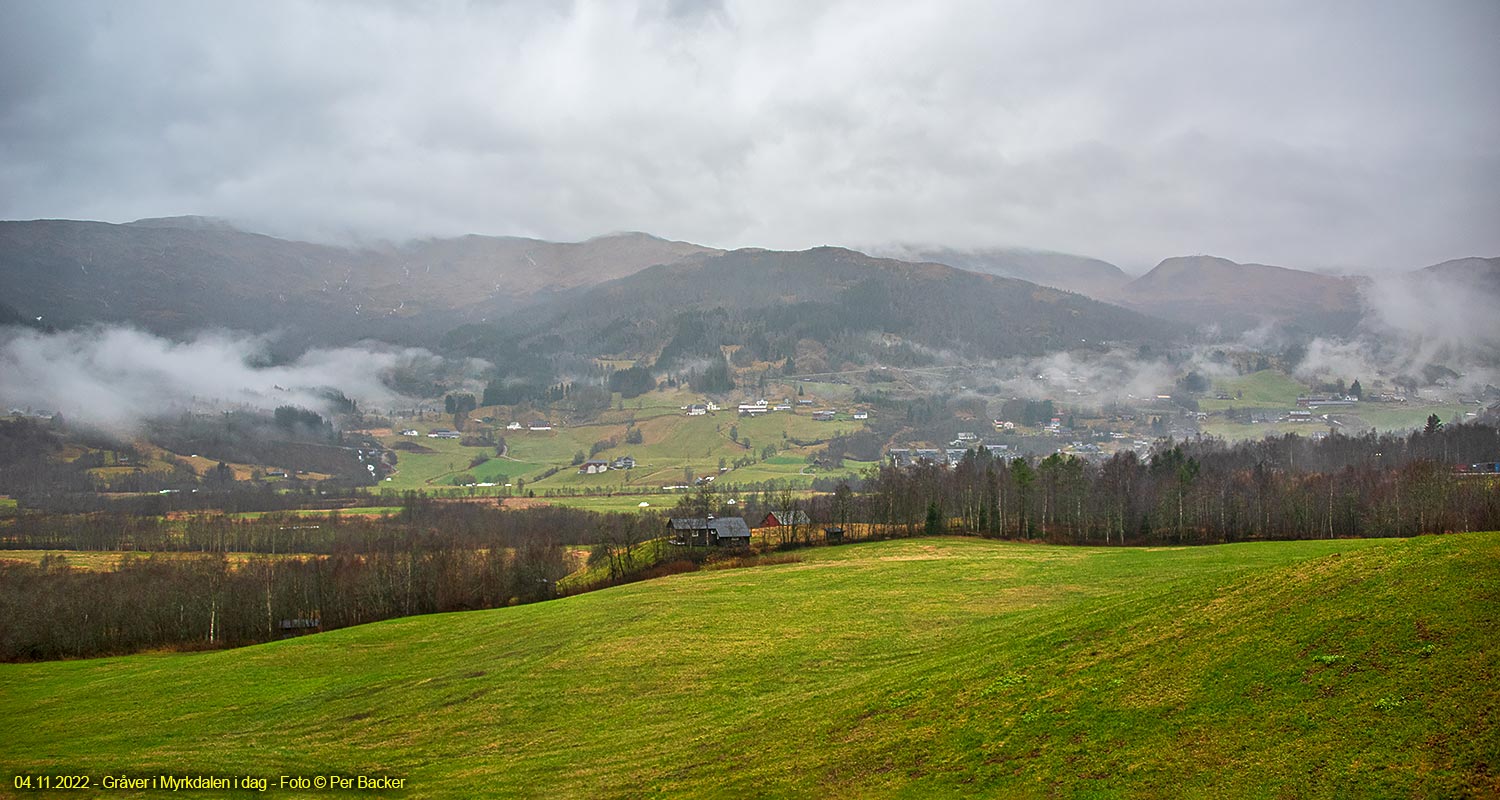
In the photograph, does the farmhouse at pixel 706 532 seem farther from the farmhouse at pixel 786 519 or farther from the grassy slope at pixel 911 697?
the grassy slope at pixel 911 697

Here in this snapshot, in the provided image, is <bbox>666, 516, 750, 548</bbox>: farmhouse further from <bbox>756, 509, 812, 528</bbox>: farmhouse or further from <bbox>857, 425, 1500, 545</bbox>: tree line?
<bbox>857, 425, 1500, 545</bbox>: tree line

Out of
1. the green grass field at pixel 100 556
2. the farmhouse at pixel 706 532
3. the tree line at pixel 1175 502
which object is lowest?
the green grass field at pixel 100 556

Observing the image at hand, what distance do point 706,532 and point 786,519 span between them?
11.8 m

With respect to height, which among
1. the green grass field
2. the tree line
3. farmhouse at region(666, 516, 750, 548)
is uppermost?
the tree line

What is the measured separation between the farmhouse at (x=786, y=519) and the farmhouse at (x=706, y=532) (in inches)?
223

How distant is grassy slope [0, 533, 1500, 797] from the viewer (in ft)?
61.1

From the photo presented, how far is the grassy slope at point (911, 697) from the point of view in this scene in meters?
18.6

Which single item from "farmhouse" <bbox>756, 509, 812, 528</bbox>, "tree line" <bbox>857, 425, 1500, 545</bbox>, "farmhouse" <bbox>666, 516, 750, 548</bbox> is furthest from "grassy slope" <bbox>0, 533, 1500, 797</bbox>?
"farmhouse" <bbox>756, 509, 812, 528</bbox>

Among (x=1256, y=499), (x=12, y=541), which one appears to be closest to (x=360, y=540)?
(x=12, y=541)

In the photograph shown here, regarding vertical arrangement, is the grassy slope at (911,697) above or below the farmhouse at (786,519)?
above

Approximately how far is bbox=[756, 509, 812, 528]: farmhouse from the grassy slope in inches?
2006

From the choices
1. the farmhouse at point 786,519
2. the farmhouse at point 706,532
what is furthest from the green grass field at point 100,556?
the farmhouse at point 786,519

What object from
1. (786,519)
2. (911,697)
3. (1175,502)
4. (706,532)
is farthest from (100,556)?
(1175,502)

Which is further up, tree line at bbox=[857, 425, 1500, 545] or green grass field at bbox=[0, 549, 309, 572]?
tree line at bbox=[857, 425, 1500, 545]
